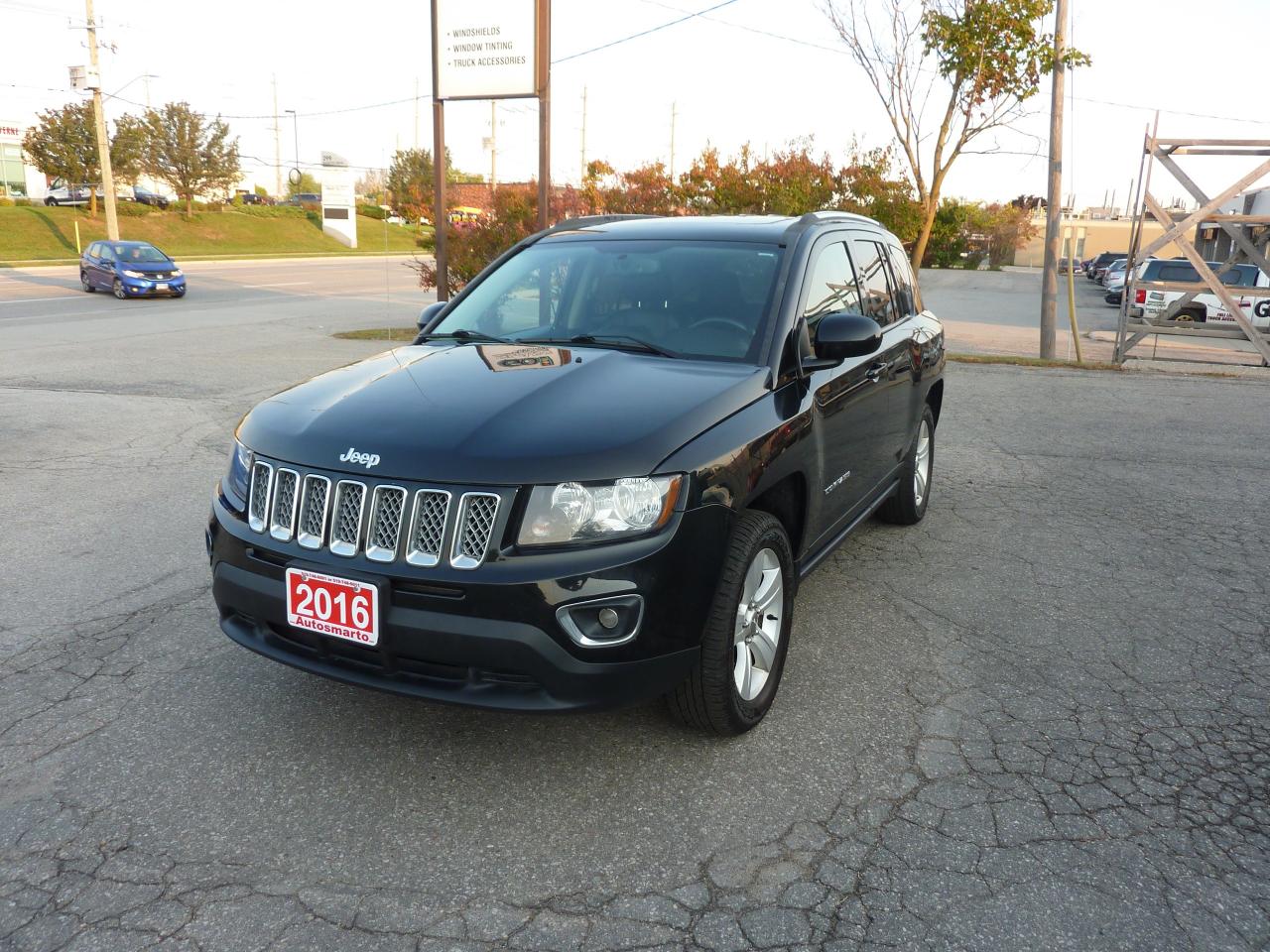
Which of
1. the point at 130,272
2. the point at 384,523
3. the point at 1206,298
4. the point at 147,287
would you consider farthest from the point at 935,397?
the point at 130,272

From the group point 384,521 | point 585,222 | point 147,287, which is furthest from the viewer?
point 147,287

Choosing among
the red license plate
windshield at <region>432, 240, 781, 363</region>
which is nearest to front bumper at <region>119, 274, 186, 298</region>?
windshield at <region>432, 240, 781, 363</region>

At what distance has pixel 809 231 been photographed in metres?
4.50

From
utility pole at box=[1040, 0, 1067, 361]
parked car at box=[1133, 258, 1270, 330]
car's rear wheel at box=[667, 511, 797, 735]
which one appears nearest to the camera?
car's rear wheel at box=[667, 511, 797, 735]

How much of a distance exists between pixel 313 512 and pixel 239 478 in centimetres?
53

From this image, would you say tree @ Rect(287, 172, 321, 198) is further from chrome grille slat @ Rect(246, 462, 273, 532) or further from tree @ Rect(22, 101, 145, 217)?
chrome grille slat @ Rect(246, 462, 273, 532)

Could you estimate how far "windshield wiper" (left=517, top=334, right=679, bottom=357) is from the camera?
4031mm

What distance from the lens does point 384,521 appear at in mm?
3002

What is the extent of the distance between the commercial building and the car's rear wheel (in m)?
72.8

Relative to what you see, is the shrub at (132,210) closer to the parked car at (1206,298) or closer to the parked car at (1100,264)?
the parked car at (1206,298)

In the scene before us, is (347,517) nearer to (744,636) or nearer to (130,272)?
(744,636)

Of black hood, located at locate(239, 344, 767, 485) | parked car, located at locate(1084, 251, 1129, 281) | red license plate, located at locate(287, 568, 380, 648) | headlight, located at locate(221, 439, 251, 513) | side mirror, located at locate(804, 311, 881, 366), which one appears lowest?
red license plate, located at locate(287, 568, 380, 648)

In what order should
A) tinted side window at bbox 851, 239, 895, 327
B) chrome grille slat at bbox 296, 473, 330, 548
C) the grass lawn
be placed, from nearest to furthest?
chrome grille slat at bbox 296, 473, 330, 548, tinted side window at bbox 851, 239, 895, 327, the grass lawn

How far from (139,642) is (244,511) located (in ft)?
4.51
